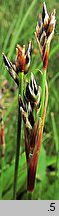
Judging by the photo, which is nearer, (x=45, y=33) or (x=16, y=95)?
(x=45, y=33)

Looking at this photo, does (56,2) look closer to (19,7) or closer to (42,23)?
(19,7)

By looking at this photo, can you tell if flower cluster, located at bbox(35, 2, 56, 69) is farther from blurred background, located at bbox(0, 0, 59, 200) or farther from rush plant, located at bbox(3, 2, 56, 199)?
blurred background, located at bbox(0, 0, 59, 200)

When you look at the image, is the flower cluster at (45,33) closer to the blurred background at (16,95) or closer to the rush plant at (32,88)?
the rush plant at (32,88)

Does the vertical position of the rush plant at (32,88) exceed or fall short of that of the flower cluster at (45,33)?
it falls short

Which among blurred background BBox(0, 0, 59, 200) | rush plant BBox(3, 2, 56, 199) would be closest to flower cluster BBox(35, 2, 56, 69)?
rush plant BBox(3, 2, 56, 199)

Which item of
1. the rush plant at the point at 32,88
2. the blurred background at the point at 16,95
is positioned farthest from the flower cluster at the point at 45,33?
the blurred background at the point at 16,95

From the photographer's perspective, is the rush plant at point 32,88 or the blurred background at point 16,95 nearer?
the rush plant at point 32,88

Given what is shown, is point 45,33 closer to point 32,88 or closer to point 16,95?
point 32,88

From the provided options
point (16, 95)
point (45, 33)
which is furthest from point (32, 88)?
point (16, 95)
